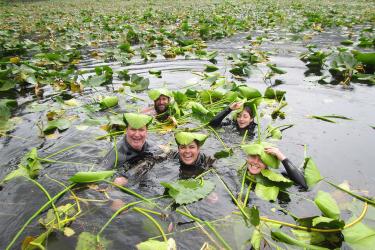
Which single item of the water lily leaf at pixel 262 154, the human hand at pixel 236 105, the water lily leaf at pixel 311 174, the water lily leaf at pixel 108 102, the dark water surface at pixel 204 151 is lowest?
the dark water surface at pixel 204 151

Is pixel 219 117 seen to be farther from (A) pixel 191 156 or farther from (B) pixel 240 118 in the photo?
(A) pixel 191 156

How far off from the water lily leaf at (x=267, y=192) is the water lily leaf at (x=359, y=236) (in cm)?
100

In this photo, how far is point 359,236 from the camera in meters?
3.11

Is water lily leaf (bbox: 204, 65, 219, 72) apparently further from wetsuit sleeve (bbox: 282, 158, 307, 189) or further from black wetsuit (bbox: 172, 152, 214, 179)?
wetsuit sleeve (bbox: 282, 158, 307, 189)

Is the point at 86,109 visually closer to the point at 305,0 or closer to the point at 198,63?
the point at 198,63

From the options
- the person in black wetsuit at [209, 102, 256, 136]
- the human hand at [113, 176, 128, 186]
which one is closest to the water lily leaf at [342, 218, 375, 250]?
the human hand at [113, 176, 128, 186]

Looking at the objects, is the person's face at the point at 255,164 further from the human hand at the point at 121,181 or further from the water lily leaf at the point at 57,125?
the water lily leaf at the point at 57,125

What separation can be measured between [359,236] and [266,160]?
4.66 ft

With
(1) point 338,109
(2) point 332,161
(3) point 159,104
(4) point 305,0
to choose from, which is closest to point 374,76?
(1) point 338,109

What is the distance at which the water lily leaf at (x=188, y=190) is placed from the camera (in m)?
3.86

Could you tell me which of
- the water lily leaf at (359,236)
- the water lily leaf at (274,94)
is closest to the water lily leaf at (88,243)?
the water lily leaf at (359,236)

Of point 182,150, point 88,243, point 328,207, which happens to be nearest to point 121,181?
point 182,150

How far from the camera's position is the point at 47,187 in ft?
15.2

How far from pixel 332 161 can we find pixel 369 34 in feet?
29.4
